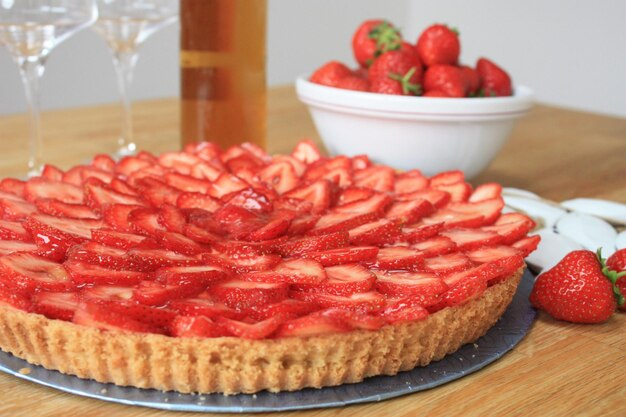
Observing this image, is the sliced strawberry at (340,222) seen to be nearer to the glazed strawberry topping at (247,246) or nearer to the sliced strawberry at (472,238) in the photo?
the glazed strawberry topping at (247,246)

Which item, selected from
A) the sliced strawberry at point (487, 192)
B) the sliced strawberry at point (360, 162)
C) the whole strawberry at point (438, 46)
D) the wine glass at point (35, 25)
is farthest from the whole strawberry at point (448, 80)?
the wine glass at point (35, 25)

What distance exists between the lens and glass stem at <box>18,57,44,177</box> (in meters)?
2.01

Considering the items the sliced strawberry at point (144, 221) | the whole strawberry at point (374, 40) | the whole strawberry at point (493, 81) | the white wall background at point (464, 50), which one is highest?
the whole strawberry at point (374, 40)

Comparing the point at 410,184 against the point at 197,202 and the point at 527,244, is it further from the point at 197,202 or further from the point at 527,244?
the point at 197,202

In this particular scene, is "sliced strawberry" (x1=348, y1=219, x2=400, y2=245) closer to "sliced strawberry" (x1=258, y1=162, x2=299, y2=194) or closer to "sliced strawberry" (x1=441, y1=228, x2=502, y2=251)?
"sliced strawberry" (x1=441, y1=228, x2=502, y2=251)

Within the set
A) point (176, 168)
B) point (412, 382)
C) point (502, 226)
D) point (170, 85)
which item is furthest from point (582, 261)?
point (170, 85)

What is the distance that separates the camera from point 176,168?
6.43ft

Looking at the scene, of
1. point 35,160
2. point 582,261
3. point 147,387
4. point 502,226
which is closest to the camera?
point 147,387

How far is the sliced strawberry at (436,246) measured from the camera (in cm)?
149

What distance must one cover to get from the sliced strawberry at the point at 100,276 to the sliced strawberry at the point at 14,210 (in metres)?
0.34

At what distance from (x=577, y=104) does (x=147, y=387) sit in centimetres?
502

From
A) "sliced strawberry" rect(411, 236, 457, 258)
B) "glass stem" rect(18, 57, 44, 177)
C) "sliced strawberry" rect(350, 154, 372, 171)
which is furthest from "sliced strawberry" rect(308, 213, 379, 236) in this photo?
"glass stem" rect(18, 57, 44, 177)

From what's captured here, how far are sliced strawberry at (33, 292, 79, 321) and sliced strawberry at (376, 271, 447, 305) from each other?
0.46 meters

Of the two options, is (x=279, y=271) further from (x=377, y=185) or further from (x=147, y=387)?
(x=377, y=185)
